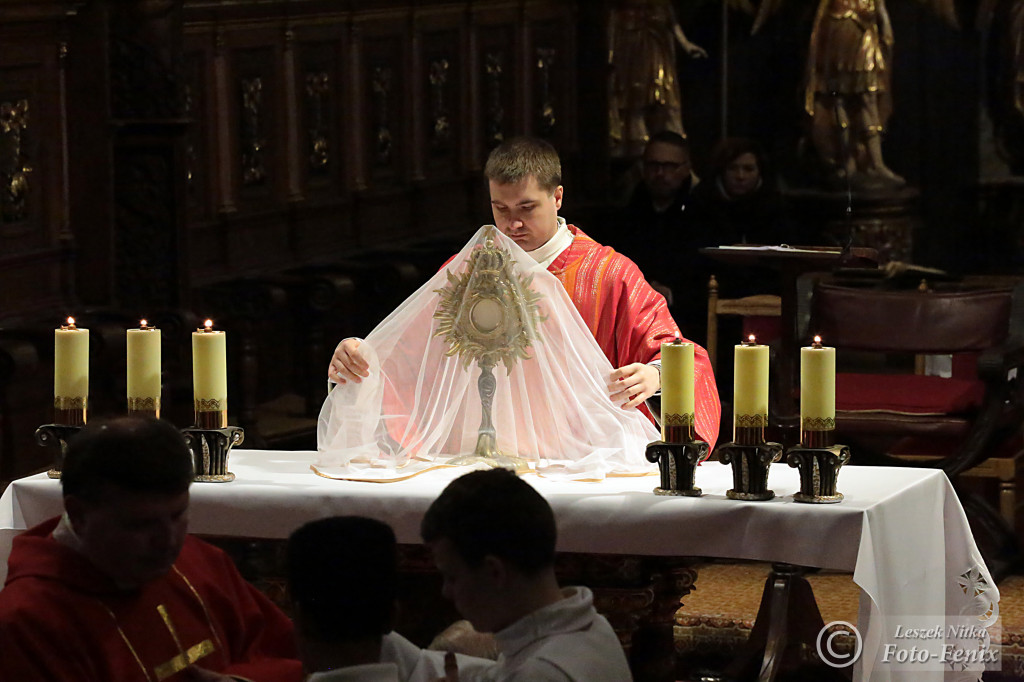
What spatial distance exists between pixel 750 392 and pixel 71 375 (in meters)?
1.49

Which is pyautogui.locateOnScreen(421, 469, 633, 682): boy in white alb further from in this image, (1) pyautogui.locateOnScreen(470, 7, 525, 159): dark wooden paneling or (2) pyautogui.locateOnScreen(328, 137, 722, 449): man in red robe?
(1) pyautogui.locateOnScreen(470, 7, 525, 159): dark wooden paneling

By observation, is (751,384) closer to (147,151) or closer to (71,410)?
(71,410)

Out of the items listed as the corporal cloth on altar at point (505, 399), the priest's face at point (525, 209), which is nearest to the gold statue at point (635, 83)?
the priest's face at point (525, 209)

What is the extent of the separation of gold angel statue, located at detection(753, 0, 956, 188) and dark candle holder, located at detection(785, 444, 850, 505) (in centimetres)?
749

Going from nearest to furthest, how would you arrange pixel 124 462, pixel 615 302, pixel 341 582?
1. pixel 341 582
2. pixel 124 462
3. pixel 615 302

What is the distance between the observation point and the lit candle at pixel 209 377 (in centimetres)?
378

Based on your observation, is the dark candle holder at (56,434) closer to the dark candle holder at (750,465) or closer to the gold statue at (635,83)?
the dark candle holder at (750,465)


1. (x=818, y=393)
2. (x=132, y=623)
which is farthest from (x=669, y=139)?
(x=132, y=623)

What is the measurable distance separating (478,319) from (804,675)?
1319 millimetres

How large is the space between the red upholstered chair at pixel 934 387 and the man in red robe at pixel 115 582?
367 centimetres

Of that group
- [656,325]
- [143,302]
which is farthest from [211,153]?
[656,325]

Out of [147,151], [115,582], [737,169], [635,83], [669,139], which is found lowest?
[115,582]

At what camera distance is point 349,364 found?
13.1 feet

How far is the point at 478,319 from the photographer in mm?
3930
